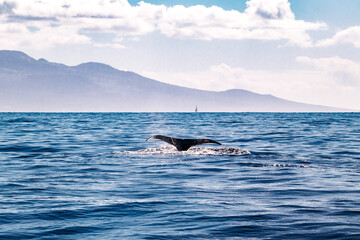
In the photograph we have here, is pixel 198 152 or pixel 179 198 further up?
pixel 198 152

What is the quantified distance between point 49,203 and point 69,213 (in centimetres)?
106

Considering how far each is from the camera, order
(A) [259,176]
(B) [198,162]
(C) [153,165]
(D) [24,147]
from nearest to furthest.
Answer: (A) [259,176]
(C) [153,165]
(B) [198,162]
(D) [24,147]

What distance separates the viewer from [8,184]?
12555mm

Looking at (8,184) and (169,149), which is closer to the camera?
(8,184)

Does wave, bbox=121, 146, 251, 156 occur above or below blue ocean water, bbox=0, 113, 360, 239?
above

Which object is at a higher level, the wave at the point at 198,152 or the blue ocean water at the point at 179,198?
the wave at the point at 198,152

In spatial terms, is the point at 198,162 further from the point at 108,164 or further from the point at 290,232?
the point at 290,232

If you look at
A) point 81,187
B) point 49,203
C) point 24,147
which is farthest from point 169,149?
point 49,203

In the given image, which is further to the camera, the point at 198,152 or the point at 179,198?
the point at 198,152

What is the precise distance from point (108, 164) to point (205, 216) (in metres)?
8.72

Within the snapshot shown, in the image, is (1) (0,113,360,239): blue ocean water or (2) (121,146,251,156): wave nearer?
(1) (0,113,360,239): blue ocean water

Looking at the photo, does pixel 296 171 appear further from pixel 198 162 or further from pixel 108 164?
pixel 108 164

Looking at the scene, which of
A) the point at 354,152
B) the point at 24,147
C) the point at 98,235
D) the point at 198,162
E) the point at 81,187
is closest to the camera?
the point at 98,235

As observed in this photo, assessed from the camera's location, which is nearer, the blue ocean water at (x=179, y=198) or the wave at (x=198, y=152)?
the blue ocean water at (x=179, y=198)
